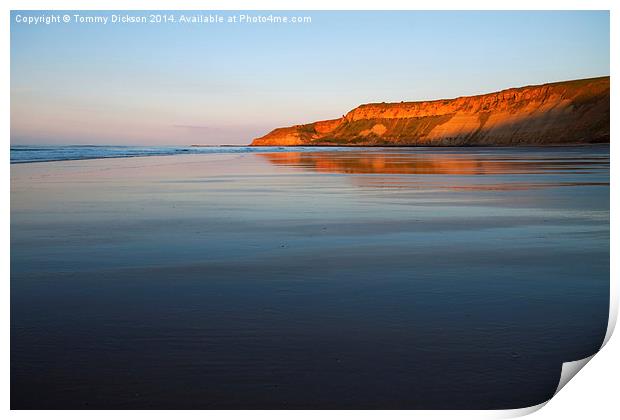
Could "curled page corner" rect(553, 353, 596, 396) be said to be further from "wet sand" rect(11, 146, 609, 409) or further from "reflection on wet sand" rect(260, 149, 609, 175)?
"reflection on wet sand" rect(260, 149, 609, 175)

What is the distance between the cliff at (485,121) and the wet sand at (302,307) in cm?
8444

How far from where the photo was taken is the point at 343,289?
5.16 meters

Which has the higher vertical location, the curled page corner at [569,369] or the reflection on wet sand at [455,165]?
the curled page corner at [569,369]

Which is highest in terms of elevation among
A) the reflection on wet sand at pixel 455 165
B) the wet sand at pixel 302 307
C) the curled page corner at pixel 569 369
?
the wet sand at pixel 302 307

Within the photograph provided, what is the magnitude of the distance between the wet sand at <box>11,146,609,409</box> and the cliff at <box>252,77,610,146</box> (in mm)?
84443

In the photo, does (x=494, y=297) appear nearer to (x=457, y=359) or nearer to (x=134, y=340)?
(x=457, y=359)

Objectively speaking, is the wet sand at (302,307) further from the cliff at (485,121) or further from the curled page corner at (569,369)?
the cliff at (485,121)

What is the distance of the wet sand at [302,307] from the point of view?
3.45m

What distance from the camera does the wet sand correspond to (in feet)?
11.3

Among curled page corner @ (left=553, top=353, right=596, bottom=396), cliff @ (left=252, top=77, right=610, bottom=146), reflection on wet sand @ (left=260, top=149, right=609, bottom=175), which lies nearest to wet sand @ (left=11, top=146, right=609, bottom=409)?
curled page corner @ (left=553, top=353, right=596, bottom=396)

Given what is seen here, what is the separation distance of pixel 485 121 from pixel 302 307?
14005 cm

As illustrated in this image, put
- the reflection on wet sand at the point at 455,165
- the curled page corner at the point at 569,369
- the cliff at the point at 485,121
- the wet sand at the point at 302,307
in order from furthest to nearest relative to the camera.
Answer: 1. the cliff at the point at 485,121
2. the reflection on wet sand at the point at 455,165
3. the curled page corner at the point at 569,369
4. the wet sand at the point at 302,307

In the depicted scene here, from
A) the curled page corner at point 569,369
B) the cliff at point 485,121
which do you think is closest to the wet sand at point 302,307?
the curled page corner at point 569,369

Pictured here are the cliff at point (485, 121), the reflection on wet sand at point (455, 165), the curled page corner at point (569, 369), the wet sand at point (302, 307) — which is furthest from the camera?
the cliff at point (485, 121)
